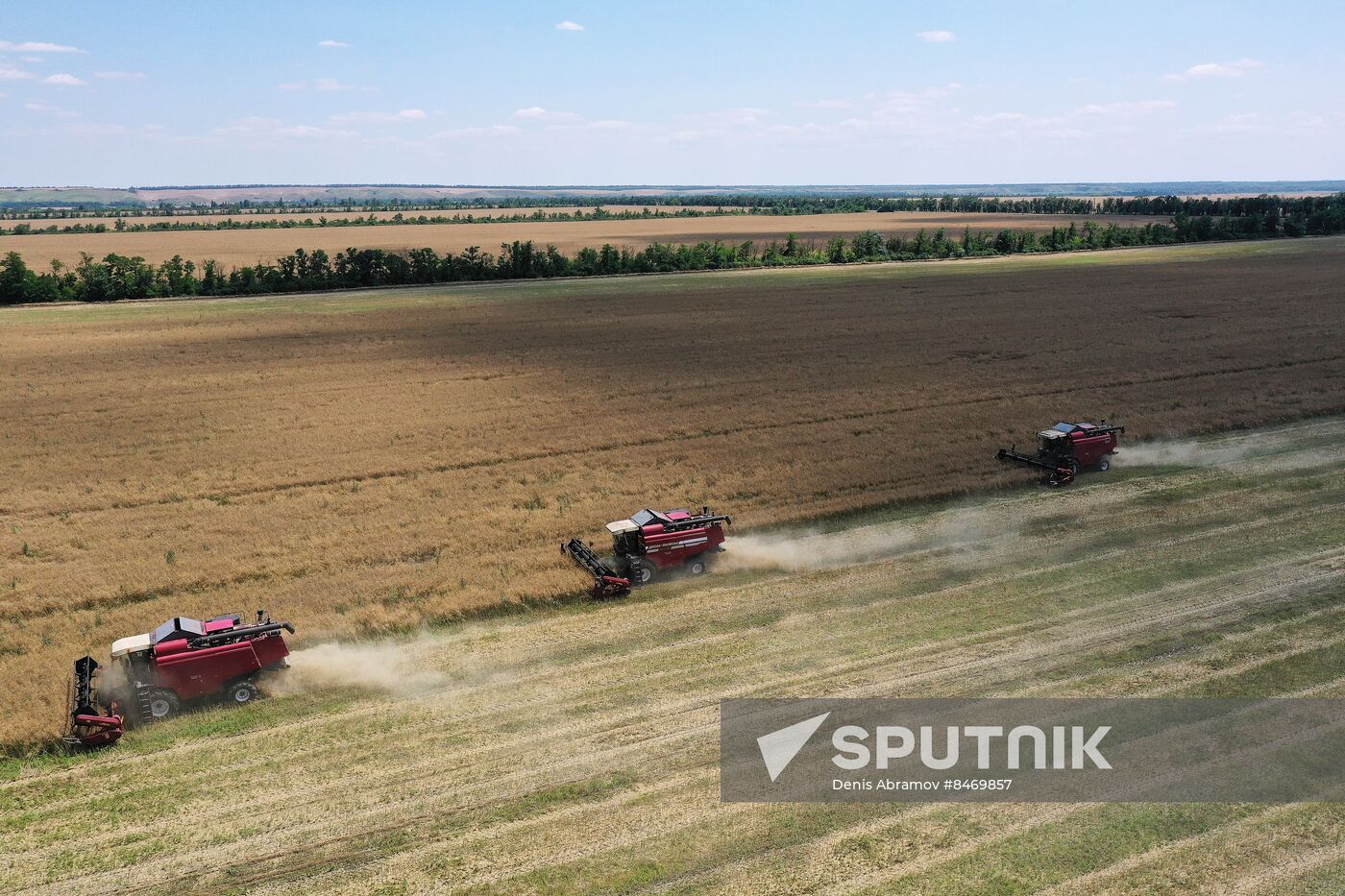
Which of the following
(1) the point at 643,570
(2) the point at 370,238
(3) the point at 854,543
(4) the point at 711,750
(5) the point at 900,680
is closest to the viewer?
(4) the point at 711,750

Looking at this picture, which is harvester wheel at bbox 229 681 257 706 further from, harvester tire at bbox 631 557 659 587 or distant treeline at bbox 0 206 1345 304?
distant treeline at bbox 0 206 1345 304

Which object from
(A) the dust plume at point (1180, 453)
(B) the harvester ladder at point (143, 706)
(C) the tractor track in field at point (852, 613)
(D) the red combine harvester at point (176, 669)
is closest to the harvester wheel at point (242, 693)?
(D) the red combine harvester at point (176, 669)

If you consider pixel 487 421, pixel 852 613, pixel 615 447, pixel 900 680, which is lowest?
pixel 900 680

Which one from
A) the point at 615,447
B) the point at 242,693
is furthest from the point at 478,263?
the point at 242,693

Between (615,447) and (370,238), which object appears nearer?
(615,447)

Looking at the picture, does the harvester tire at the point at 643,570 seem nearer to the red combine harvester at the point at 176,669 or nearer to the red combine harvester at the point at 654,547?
the red combine harvester at the point at 654,547

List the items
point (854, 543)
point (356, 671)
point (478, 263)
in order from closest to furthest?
point (356, 671)
point (854, 543)
point (478, 263)

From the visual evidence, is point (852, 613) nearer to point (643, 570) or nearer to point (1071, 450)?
point (643, 570)
